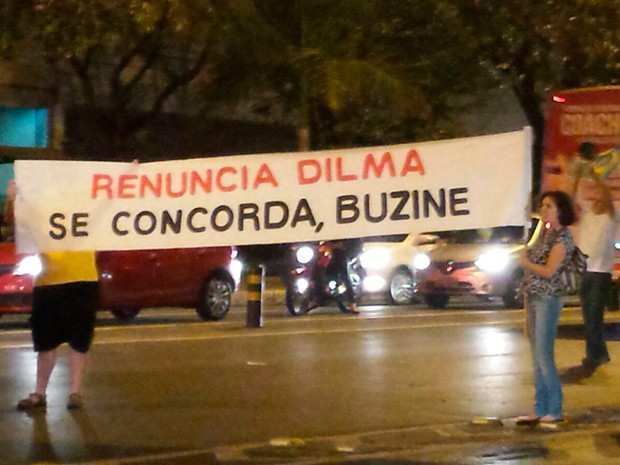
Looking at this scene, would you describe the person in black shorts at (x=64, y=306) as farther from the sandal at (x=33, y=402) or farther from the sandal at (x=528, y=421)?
the sandal at (x=528, y=421)

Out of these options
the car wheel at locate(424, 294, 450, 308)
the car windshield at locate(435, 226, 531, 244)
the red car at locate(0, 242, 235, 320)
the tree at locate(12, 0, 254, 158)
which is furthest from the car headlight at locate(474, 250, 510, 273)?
the tree at locate(12, 0, 254, 158)

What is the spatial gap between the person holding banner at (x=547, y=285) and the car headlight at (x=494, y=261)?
513 inches

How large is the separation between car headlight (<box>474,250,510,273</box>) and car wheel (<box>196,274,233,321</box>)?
16.9 feet

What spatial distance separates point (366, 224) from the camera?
29.7 ft

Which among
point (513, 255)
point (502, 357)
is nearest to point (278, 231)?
point (502, 357)

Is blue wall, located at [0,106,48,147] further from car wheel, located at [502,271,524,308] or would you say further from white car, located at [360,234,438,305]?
car wheel, located at [502,271,524,308]

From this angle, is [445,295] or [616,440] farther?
[445,295]

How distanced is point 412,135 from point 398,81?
17.5 feet

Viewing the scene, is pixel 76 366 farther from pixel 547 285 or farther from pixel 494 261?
pixel 494 261

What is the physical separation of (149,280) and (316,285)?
11.9 feet

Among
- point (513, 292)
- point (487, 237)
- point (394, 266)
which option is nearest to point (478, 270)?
point (513, 292)

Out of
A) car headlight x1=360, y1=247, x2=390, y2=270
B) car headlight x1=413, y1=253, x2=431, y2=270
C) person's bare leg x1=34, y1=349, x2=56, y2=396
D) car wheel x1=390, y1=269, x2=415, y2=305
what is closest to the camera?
person's bare leg x1=34, y1=349, x2=56, y2=396

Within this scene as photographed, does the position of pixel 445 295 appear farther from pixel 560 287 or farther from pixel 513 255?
pixel 560 287

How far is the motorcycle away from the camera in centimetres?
2094
